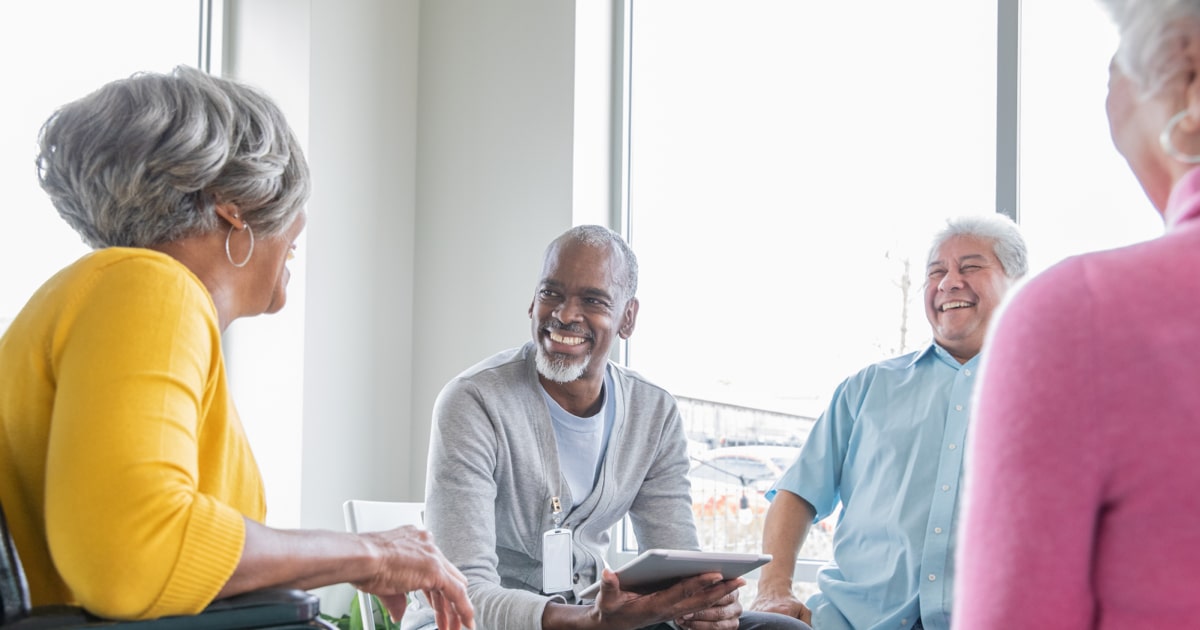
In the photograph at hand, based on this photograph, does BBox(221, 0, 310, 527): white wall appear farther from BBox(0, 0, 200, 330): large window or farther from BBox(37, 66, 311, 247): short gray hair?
BBox(37, 66, 311, 247): short gray hair

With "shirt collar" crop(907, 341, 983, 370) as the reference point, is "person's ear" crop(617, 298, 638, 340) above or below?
above

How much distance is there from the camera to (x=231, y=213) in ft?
5.21

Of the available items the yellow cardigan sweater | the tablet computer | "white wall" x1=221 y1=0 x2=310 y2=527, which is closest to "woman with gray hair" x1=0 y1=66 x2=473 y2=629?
the yellow cardigan sweater

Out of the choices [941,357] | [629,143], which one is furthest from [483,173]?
[941,357]

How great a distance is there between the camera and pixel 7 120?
3.10 m

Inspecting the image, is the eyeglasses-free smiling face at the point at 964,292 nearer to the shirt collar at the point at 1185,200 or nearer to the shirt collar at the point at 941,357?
the shirt collar at the point at 941,357

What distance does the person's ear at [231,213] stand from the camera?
1576 mm

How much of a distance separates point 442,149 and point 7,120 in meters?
1.42

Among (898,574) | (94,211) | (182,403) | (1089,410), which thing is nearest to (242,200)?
(94,211)

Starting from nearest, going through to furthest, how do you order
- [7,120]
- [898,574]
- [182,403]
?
[182,403] < [898,574] < [7,120]

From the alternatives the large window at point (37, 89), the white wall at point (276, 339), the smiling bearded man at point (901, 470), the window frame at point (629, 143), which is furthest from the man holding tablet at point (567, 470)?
the large window at point (37, 89)

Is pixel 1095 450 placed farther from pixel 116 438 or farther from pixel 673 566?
pixel 673 566

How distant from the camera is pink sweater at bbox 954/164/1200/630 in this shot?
2.45ft

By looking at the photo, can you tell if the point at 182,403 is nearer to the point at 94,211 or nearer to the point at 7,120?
the point at 94,211
